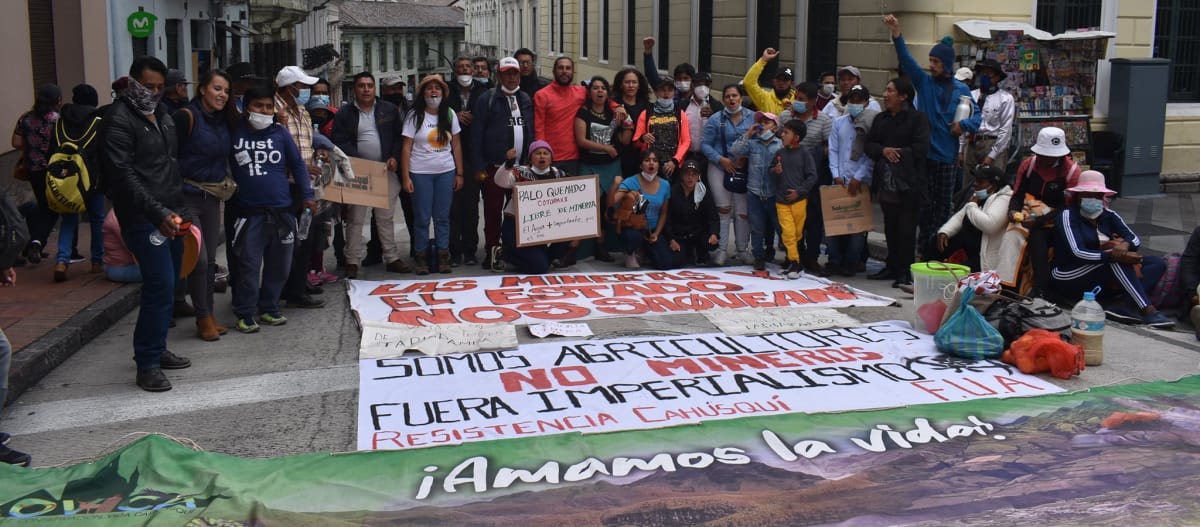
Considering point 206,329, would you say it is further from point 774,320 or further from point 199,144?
point 774,320

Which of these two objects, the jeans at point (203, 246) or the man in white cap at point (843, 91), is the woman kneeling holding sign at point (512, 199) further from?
the jeans at point (203, 246)

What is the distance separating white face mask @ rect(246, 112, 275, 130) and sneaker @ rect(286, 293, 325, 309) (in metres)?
1.68

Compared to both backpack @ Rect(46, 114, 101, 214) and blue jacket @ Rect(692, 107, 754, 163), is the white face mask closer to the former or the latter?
backpack @ Rect(46, 114, 101, 214)

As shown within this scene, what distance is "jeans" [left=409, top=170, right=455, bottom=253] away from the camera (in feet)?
32.7

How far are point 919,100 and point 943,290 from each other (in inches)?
138

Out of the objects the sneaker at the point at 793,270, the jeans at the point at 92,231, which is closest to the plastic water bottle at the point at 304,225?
the jeans at the point at 92,231

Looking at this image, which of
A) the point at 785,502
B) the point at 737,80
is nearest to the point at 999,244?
the point at 785,502

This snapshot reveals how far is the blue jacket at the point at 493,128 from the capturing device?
10.2 m

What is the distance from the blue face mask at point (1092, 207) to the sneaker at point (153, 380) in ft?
21.6

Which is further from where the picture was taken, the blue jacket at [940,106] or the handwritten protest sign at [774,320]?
the blue jacket at [940,106]

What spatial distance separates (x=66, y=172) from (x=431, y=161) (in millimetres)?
2956

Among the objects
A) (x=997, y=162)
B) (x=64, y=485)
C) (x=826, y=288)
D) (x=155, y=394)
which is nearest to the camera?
(x=64, y=485)

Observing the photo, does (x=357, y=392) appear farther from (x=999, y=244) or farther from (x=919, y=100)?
(x=919, y=100)

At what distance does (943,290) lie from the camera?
7.68m
